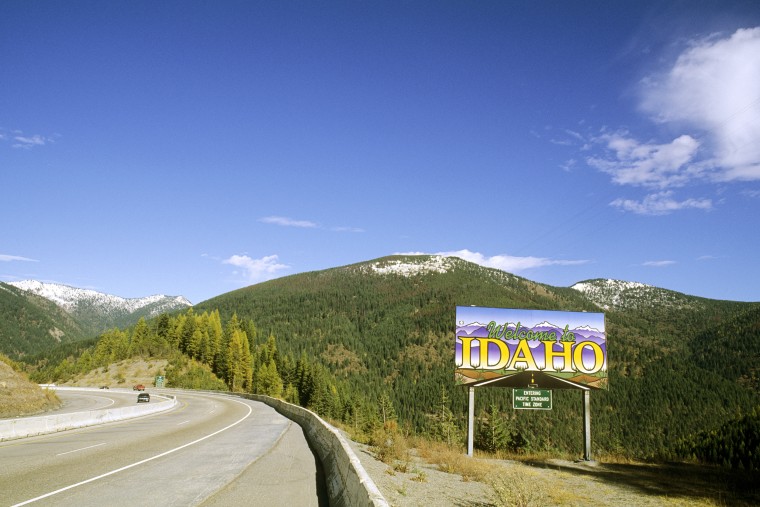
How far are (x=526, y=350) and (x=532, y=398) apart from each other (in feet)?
8.39

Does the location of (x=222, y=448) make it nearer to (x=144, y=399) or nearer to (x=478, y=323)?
(x=478, y=323)

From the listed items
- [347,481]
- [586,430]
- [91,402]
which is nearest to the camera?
[347,481]

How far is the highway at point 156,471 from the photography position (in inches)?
369

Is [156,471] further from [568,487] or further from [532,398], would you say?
[532,398]

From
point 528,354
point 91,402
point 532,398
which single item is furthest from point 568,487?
point 91,402

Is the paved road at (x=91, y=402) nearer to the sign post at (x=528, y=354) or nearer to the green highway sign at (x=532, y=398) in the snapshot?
the sign post at (x=528, y=354)

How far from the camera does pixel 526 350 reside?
2705 cm

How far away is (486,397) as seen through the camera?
19062 centimetres

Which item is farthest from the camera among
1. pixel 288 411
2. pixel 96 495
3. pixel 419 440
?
pixel 288 411

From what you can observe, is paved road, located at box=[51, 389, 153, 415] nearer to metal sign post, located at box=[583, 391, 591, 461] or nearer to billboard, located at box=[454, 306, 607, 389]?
billboard, located at box=[454, 306, 607, 389]

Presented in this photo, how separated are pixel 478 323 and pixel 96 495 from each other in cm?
2092

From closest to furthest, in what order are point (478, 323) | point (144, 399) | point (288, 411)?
point (478, 323), point (288, 411), point (144, 399)

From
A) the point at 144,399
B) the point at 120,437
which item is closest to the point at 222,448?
the point at 120,437

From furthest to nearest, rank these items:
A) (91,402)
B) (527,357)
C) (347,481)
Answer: (91,402) → (527,357) → (347,481)
